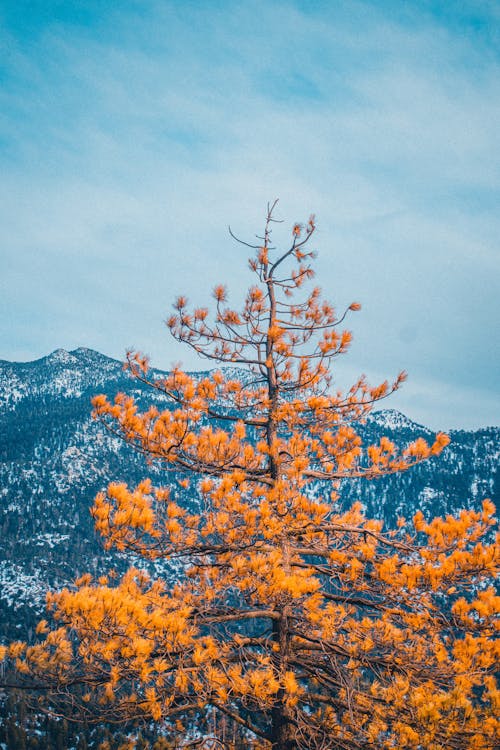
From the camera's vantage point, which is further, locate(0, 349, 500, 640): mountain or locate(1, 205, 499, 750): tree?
locate(0, 349, 500, 640): mountain

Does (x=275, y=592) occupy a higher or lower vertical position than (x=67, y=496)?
lower

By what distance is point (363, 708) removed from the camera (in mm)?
4316

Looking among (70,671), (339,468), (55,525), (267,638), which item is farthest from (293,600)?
(55,525)

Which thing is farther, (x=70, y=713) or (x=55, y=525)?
(x=55, y=525)

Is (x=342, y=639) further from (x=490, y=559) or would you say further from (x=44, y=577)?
(x=44, y=577)

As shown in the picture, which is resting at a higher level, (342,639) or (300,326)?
(300,326)

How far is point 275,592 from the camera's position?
400 centimetres

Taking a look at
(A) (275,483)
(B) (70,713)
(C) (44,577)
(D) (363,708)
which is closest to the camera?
(B) (70,713)

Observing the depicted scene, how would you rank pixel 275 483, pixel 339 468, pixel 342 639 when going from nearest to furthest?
pixel 342 639 < pixel 275 483 < pixel 339 468

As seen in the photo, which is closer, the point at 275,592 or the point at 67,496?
the point at 275,592

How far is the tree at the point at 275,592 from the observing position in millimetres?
3604

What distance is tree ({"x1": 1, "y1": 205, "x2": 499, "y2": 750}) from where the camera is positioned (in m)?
3.60

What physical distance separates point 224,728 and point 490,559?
2.87 metres

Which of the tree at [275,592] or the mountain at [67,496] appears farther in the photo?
the mountain at [67,496]
